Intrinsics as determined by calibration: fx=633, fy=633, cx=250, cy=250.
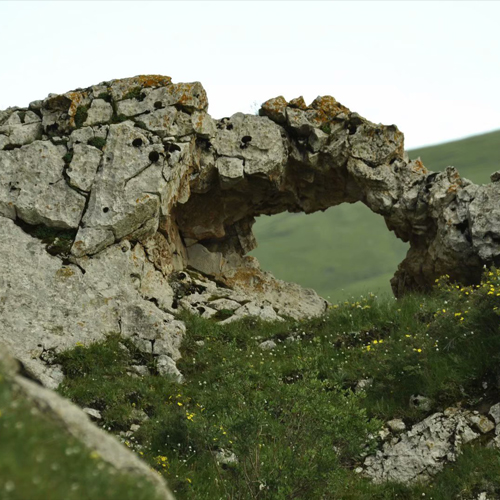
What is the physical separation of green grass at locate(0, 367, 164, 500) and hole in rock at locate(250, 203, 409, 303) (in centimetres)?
5280

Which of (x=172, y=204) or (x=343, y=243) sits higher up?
(x=172, y=204)

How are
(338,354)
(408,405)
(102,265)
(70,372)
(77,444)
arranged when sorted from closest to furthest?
(77,444) < (408,405) < (70,372) < (338,354) < (102,265)

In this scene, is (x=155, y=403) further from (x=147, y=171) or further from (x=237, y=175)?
(x=237, y=175)

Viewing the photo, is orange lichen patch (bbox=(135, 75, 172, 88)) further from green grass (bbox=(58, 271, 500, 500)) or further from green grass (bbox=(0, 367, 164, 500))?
green grass (bbox=(0, 367, 164, 500))

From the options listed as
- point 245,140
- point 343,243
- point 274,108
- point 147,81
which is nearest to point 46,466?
point 147,81

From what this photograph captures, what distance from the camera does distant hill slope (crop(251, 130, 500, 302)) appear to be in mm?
65125

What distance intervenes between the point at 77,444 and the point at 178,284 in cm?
1436

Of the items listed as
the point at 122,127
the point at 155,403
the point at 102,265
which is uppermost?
the point at 122,127

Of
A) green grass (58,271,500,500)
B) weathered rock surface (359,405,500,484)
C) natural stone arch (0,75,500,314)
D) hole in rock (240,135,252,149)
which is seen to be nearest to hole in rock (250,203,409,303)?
natural stone arch (0,75,500,314)

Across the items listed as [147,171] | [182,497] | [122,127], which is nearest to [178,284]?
[147,171]

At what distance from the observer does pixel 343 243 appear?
7375 cm

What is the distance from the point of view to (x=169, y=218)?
1859cm

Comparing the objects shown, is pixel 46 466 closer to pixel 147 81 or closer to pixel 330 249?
pixel 147 81

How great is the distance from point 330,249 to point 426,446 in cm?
6127
